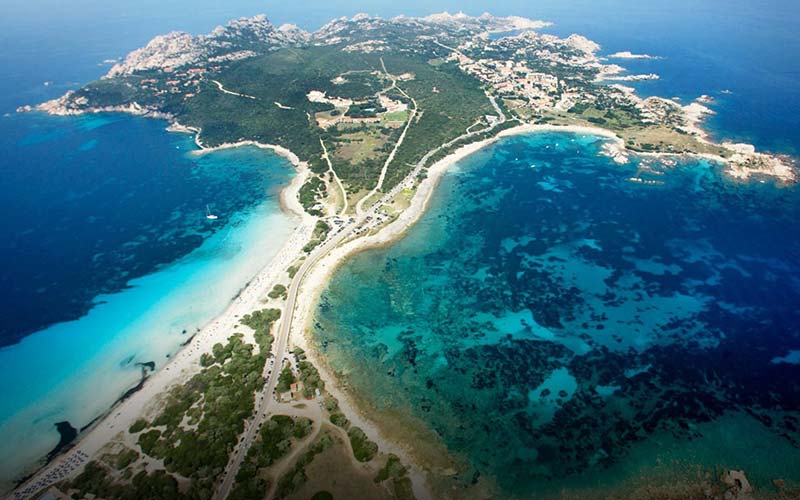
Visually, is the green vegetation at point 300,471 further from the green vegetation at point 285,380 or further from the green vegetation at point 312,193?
the green vegetation at point 312,193

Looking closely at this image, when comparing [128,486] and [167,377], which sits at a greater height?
[128,486]

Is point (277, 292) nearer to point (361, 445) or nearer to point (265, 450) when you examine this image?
point (265, 450)

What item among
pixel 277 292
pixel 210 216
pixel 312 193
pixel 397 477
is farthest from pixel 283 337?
pixel 210 216

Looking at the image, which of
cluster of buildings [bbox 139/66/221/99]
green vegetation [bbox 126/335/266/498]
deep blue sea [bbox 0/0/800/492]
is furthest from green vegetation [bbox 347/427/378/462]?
cluster of buildings [bbox 139/66/221/99]

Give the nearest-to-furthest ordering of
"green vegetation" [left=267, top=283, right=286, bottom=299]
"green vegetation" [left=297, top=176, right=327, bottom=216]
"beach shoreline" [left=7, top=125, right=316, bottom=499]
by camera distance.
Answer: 1. "beach shoreline" [left=7, top=125, right=316, bottom=499]
2. "green vegetation" [left=267, top=283, right=286, bottom=299]
3. "green vegetation" [left=297, top=176, right=327, bottom=216]

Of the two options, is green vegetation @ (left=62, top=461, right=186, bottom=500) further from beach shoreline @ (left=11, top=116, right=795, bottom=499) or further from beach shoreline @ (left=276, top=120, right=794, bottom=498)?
beach shoreline @ (left=276, top=120, right=794, bottom=498)

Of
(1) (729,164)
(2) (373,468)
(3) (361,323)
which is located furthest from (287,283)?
(1) (729,164)
